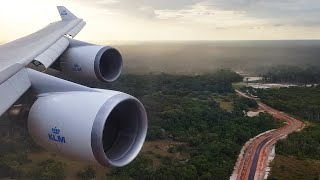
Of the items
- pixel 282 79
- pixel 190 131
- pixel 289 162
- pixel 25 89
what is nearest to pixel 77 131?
pixel 25 89

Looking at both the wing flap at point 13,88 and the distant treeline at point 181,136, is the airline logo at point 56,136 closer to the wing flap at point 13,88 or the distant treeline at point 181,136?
the wing flap at point 13,88

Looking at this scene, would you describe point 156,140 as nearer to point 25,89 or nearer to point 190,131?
point 190,131

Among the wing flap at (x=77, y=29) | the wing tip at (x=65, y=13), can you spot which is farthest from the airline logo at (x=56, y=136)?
the wing tip at (x=65, y=13)

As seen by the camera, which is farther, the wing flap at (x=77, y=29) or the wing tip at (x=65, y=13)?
the wing tip at (x=65, y=13)

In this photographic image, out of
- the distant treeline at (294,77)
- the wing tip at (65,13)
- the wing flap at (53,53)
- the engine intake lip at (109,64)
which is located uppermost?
the wing tip at (65,13)

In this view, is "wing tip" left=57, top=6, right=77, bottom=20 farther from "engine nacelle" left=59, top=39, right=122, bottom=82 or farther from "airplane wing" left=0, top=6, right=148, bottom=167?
"airplane wing" left=0, top=6, right=148, bottom=167

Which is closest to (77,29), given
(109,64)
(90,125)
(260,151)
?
(109,64)
